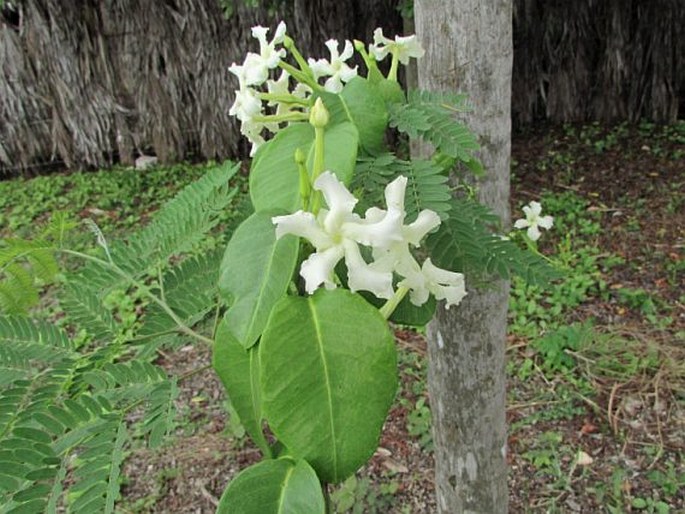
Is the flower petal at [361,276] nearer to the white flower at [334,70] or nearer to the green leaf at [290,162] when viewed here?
the green leaf at [290,162]

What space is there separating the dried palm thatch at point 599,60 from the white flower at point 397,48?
368cm

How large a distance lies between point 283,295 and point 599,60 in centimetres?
460

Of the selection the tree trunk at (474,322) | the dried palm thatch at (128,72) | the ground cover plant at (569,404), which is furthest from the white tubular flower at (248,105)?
the dried palm thatch at (128,72)

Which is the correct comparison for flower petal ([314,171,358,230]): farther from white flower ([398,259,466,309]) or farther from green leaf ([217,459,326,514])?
green leaf ([217,459,326,514])

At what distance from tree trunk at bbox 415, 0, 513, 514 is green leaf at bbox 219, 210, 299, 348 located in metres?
0.67

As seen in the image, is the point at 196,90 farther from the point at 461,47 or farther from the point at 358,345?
the point at 358,345

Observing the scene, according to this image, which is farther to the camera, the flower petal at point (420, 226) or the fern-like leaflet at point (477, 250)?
the fern-like leaflet at point (477, 250)

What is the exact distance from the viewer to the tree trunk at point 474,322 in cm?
116

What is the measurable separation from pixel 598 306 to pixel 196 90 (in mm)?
3199

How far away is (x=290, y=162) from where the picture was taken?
734mm

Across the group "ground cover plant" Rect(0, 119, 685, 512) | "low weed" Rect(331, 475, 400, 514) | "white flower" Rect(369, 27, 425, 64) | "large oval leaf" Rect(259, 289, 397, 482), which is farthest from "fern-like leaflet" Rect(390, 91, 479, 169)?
"low weed" Rect(331, 475, 400, 514)

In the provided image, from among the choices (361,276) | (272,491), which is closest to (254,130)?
(361,276)

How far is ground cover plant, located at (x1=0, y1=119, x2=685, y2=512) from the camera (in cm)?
207

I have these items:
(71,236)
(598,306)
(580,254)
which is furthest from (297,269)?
(71,236)
